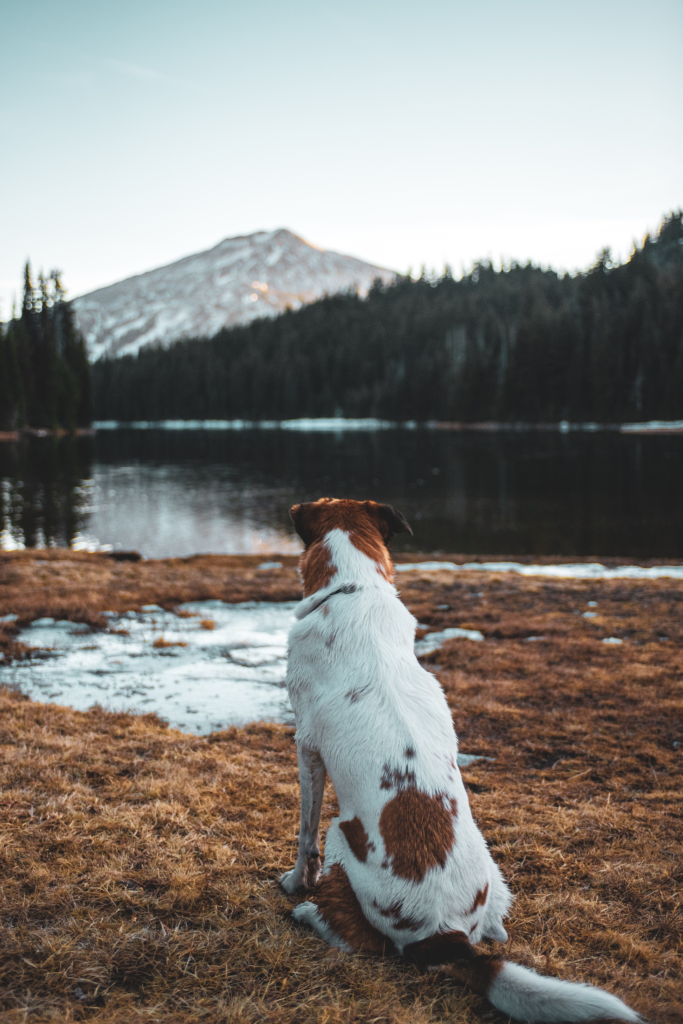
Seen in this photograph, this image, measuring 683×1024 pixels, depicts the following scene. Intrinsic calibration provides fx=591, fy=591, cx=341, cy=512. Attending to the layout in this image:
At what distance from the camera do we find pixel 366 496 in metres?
36.3

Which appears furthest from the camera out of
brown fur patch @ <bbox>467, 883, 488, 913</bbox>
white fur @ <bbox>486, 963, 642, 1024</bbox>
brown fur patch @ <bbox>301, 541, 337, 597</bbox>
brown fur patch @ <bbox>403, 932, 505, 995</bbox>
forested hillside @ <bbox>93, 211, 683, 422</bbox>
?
forested hillside @ <bbox>93, 211, 683, 422</bbox>

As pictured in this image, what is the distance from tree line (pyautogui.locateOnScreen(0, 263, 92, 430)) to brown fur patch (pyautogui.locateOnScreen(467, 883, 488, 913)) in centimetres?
9030

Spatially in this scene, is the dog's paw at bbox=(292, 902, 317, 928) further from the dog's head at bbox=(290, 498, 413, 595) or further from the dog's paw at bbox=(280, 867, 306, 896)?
the dog's head at bbox=(290, 498, 413, 595)

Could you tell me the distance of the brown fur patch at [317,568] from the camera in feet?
11.4

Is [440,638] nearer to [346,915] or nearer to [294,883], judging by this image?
[294,883]

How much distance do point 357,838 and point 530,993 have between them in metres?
0.88

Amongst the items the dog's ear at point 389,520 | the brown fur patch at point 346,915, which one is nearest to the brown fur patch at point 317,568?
the dog's ear at point 389,520

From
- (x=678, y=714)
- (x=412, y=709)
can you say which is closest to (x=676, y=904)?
(x=412, y=709)

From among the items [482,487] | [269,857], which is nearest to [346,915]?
[269,857]

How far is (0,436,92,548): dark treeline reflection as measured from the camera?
26.2 metres

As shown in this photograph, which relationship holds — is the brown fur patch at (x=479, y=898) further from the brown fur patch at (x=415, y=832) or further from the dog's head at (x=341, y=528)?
the dog's head at (x=341, y=528)

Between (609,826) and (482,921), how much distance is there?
1896 millimetres

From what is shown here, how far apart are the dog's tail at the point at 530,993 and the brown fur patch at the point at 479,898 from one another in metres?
0.13

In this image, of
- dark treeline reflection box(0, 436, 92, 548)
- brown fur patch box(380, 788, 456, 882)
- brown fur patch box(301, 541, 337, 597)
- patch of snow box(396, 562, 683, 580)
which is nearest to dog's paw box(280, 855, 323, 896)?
brown fur patch box(380, 788, 456, 882)
